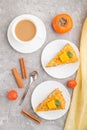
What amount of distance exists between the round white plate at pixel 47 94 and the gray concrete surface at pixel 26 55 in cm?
2

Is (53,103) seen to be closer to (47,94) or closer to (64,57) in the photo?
(47,94)

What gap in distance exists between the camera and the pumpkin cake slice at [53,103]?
1.10 meters

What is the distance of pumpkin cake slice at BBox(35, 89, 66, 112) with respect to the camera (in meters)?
1.10

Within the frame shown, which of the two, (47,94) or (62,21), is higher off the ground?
(62,21)

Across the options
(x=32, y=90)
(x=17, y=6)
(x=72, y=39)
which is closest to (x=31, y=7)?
(x=17, y=6)

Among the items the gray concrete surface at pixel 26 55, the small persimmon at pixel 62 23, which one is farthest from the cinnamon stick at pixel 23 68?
the small persimmon at pixel 62 23

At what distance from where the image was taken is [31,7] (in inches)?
45.8

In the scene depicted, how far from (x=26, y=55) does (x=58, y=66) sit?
108 mm

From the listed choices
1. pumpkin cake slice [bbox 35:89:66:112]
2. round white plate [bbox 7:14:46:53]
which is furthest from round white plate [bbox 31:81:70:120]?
round white plate [bbox 7:14:46:53]

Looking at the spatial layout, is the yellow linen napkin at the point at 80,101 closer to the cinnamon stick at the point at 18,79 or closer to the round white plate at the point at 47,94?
the round white plate at the point at 47,94

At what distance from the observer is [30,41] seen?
1.11 m

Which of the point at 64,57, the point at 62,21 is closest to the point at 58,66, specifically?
the point at 64,57

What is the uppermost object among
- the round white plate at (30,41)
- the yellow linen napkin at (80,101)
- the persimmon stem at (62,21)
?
the persimmon stem at (62,21)

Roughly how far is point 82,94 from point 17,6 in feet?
1.16
